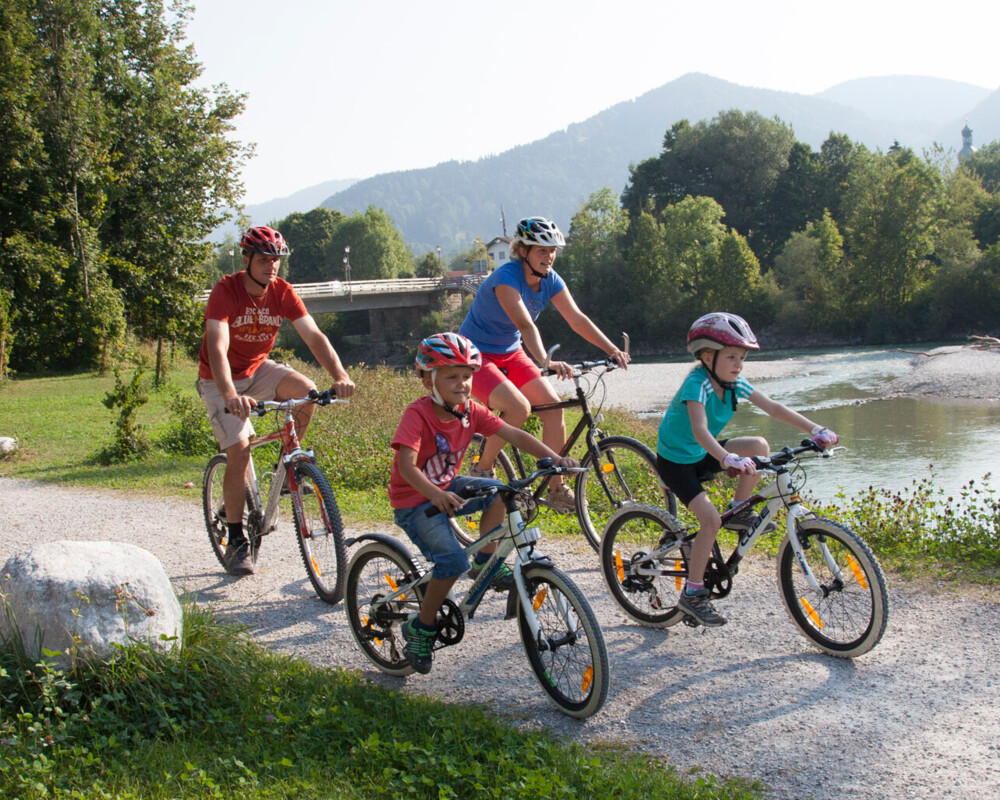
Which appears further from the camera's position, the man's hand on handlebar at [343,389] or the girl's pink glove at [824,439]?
the man's hand on handlebar at [343,389]

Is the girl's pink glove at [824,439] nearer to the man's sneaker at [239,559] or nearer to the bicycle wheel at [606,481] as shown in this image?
the bicycle wheel at [606,481]

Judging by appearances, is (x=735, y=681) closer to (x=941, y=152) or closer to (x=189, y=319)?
(x=189, y=319)

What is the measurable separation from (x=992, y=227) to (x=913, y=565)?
6011 cm

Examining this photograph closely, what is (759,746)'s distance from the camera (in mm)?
3746

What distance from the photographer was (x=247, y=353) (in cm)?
624

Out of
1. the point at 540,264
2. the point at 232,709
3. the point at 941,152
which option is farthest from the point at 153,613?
the point at 941,152

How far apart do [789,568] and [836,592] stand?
10.3 inches

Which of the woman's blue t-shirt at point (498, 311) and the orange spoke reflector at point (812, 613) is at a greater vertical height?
the woman's blue t-shirt at point (498, 311)

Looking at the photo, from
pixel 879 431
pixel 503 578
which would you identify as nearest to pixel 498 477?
pixel 503 578

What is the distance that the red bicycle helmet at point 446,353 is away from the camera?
4.12m

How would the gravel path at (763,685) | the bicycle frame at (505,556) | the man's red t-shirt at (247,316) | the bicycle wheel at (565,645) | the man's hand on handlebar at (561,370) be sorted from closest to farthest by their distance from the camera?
the gravel path at (763,685)
the bicycle wheel at (565,645)
the bicycle frame at (505,556)
the man's red t-shirt at (247,316)
the man's hand on handlebar at (561,370)

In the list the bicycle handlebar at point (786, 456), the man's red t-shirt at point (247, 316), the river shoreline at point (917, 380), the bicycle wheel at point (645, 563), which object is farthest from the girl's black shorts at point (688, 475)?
the river shoreline at point (917, 380)

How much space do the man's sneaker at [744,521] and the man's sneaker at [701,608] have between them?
38cm

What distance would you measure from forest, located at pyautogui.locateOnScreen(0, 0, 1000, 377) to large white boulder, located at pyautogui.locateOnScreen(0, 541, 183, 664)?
Answer: 936 inches
